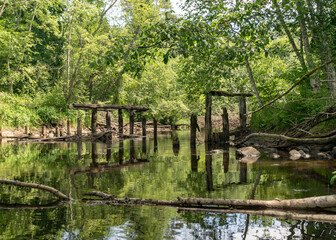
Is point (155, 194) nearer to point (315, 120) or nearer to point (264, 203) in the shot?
point (264, 203)

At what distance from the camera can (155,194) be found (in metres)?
6.18

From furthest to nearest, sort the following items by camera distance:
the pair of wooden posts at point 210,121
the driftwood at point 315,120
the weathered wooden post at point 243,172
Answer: the pair of wooden posts at point 210,121 → the driftwood at point 315,120 → the weathered wooden post at point 243,172

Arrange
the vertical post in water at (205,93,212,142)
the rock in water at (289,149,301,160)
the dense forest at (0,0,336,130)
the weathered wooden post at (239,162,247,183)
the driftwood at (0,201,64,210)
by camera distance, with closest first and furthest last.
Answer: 1. the driftwood at (0,201,64,210)
2. the weathered wooden post at (239,162,247,183)
3. the rock in water at (289,149,301,160)
4. the dense forest at (0,0,336,130)
5. the vertical post in water at (205,93,212,142)

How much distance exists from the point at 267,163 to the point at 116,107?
14.9 m

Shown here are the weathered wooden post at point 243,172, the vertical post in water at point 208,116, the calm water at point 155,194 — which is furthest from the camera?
the vertical post in water at point 208,116

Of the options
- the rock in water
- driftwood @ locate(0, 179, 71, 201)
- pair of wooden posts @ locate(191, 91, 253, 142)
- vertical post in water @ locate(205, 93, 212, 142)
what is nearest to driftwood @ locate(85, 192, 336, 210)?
driftwood @ locate(0, 179, 71, 201)

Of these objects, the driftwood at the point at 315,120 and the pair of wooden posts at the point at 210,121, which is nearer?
the driftwood at the point at 315,120

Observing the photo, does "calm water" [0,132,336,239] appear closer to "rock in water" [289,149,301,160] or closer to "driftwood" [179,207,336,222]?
"driftwood" [179,207,336,222]

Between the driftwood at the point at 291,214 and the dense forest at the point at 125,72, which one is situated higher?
the dense forest at the point at 125,72

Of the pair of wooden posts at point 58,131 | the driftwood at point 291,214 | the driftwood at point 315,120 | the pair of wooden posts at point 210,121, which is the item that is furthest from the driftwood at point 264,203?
the pair of wooden posts at point 58,131

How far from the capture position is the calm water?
4.00 m

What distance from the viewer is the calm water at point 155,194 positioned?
13.1 feet

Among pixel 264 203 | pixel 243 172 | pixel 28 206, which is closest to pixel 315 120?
pixel 243 172

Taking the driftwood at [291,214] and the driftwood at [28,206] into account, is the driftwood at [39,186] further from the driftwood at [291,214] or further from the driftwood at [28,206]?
the driftwood at [291,214]
